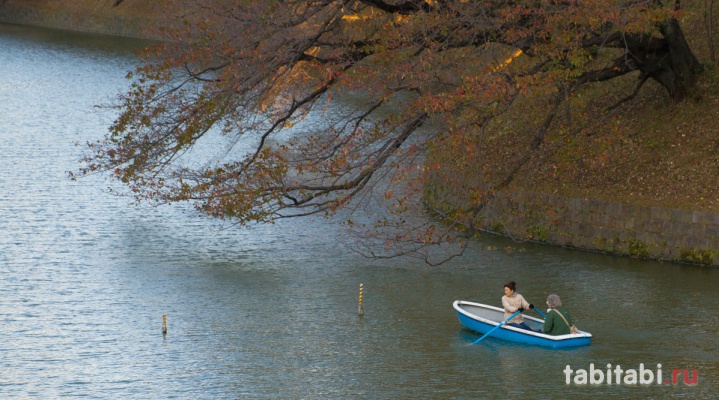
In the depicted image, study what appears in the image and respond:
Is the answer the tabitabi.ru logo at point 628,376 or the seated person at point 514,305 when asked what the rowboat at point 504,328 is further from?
the tabitabi.ru logo at point 628,376

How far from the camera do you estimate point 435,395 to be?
15.2m

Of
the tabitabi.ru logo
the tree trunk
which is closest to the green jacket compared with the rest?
the tabitabi.ru logo

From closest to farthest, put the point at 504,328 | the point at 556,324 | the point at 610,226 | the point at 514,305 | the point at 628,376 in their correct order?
the point at 628,376, the point at 556,324, the point at 504,328, the point at 514,305, the point at 610,226

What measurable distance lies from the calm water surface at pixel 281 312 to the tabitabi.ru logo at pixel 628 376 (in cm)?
21

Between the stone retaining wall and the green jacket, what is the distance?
17.6ft

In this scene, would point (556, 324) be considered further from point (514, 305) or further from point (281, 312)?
point (281, 312)

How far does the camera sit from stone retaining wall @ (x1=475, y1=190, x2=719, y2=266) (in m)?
23.2

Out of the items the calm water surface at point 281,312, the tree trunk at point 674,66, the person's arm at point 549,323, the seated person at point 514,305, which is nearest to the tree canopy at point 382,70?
the calm water surface at point 281,312

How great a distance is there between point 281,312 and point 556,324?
5.64 meters

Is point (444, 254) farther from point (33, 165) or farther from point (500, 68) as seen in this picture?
point (33, 165)

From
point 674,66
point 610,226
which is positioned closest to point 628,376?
point 610,226

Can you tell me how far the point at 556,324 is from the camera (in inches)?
688

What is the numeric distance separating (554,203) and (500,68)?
5.37 metres

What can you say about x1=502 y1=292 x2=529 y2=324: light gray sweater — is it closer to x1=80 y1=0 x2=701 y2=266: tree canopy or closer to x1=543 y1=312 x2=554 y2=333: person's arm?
x1=543 y1=312 x2=554 y2=333: person's arm
